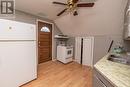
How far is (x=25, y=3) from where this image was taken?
9.87 feet

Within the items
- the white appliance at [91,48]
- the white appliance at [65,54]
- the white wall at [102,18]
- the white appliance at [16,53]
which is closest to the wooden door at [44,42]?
the white appliance at [65,54]

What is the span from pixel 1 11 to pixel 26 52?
1.58m

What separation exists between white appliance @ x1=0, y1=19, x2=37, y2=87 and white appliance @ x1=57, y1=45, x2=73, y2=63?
6.75 feet

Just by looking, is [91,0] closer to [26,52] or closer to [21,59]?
[26,52]

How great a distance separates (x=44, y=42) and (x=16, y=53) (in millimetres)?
2571

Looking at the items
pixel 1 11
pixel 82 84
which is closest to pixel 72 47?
pixel 82 84

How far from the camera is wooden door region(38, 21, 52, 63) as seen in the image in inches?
184

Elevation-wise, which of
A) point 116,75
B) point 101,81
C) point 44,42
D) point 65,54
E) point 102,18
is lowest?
point 65,54

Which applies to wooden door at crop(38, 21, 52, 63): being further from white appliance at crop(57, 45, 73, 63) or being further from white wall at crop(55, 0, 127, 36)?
white wall at crop(55, 0, 127, 36)

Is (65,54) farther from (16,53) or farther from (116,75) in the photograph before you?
(116,75)

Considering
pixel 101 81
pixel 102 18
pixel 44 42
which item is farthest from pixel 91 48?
pixel 101 81

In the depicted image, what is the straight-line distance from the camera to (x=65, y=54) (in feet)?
15.6

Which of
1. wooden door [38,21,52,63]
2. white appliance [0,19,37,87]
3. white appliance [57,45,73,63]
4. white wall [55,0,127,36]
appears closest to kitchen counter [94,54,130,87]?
white appliance [0,19,37,87]

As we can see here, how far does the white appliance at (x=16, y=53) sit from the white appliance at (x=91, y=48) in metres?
2.56
